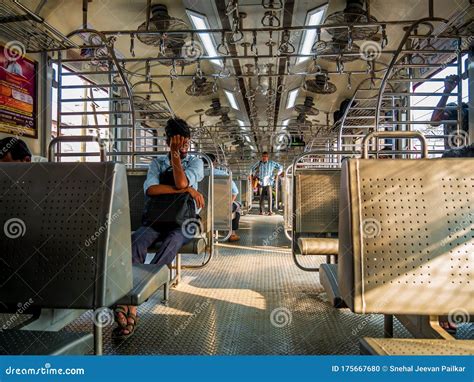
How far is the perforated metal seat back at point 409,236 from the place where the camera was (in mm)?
1258

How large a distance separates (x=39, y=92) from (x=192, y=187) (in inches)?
120

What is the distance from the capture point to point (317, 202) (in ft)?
10.00

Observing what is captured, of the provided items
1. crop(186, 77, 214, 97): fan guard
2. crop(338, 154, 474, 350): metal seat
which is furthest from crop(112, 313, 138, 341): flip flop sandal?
crop(186, 77, 214, 97): fan guard

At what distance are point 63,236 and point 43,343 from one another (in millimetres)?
372

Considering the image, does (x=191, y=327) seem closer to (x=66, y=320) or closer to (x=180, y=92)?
(x=66, y=320)

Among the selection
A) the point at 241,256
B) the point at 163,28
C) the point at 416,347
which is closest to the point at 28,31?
the point at 163,28

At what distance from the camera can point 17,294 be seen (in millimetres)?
1271

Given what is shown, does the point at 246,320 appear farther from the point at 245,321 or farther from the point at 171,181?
the point at 171,181

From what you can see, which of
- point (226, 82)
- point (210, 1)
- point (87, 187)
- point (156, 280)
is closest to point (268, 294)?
point (156, 280)

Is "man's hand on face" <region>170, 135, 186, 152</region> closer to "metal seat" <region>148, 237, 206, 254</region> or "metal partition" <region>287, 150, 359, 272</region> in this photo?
"metal seat" <region>148, 237, 206, 254</region>

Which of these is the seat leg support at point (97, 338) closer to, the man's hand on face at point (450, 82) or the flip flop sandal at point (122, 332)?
the flip flop sandal at point (122, 332)

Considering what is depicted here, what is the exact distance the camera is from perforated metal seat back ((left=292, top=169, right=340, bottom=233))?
3.03 m

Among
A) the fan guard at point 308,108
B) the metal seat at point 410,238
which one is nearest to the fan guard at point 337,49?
the metal seat at point 410,238

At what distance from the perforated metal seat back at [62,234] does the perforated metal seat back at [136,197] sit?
5.44ft
